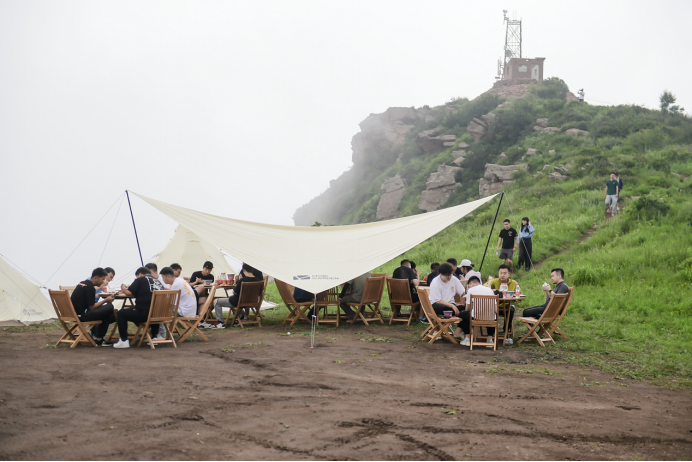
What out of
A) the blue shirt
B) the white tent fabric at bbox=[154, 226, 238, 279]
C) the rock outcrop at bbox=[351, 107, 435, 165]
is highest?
the rock outcrop at bbox=[351, 107, 435, 165]

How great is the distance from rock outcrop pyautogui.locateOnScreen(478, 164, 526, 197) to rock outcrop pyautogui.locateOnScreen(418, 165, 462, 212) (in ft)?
16.4

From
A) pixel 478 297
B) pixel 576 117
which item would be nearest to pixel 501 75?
pixel 576 117

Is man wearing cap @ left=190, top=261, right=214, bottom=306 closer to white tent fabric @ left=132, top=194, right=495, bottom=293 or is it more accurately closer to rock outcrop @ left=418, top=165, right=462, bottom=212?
white tent fabric @ left=132, top=194, right=495, bottom=293

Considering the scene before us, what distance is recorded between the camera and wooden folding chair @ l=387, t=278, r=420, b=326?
10.2m

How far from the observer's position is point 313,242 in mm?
10031

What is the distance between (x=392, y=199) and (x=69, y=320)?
3725 cm

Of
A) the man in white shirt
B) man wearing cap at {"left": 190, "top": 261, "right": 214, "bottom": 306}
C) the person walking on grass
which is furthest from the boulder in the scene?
the man in white shirt

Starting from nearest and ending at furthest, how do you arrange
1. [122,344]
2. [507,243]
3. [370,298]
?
[122,344]
[370,298]
[507,243]

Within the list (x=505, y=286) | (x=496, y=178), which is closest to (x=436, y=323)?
(x=505, y=286)

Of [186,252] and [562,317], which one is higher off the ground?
[186,252]

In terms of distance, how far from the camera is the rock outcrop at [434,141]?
153 ft

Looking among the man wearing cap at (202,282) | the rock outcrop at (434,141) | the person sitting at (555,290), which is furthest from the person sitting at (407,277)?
the rock outcrop at (434,141)

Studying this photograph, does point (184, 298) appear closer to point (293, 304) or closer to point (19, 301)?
point (293, 304)

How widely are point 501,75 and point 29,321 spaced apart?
6298cm
